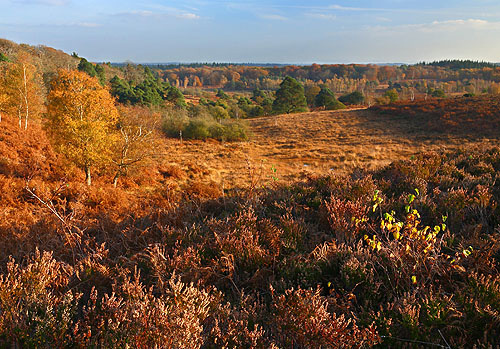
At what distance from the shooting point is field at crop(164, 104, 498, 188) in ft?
66.1

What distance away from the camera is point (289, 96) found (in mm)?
54469

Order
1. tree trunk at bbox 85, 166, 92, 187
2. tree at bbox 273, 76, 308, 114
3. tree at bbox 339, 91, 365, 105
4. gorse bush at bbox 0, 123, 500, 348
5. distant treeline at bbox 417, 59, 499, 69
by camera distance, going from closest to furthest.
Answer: gorse bush at bbox 0, 123, 500, 348, tree trunk at bbox 85, 166, 92, 187, tree at bbox 273, 76, 308, 114, tree at bbox 339, 91, 365, 105, distant treeline at bbox 417, 59, 499, 69

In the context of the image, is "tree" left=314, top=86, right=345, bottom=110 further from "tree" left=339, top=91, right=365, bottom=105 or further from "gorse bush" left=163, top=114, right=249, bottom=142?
"gorse bush" left=163, top=114, right=249, bottom=142

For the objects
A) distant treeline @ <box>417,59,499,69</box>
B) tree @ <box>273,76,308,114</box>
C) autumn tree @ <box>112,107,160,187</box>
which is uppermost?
distant treeline @ <box>417,59,499,69</box>

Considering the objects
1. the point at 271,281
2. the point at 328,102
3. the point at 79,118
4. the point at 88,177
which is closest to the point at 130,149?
the point at 88,177

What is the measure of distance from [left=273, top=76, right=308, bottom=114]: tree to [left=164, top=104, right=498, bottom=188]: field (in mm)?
11541

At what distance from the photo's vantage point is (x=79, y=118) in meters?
13.5

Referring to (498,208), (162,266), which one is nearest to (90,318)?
(162,266)

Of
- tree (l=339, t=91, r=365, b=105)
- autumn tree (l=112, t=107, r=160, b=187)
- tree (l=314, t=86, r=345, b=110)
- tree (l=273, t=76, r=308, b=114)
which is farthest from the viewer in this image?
tree (l=339, t=91, r=365, b=105)

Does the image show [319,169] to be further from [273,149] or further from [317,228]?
[317,228]

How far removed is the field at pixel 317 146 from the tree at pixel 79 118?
656 cm

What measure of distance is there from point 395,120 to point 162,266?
43.1 meters

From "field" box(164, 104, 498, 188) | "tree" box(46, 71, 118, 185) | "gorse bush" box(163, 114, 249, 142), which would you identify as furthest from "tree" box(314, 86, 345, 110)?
"tree" box(46, 71, 118, 185)

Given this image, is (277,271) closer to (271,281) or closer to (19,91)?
(271,281)
